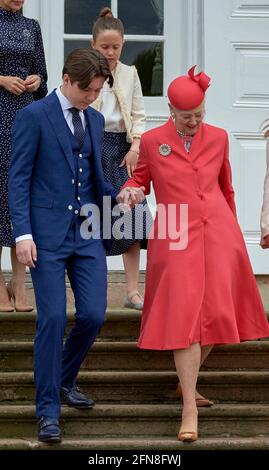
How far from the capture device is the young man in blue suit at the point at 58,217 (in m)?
4.89

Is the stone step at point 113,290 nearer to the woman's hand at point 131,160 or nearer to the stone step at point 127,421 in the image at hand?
the woman's hand at point 131,160

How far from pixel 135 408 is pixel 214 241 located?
827 millimetres

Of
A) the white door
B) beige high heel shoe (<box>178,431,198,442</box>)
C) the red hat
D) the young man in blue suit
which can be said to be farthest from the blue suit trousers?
the white door

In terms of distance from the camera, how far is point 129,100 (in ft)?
19.7

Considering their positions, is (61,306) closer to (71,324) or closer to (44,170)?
(44,170)

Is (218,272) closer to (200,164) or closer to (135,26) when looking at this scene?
(200,164)

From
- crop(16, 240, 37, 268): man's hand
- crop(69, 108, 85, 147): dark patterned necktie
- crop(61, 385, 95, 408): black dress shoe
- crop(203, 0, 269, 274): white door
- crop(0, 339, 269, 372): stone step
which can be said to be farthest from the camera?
crop(203, 0, 269, 274): white door

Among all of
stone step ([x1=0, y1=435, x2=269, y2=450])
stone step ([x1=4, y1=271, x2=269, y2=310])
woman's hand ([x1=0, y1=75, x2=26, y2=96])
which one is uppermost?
woman's hand ([x1=0, y1=75, x2=26, y2=96])

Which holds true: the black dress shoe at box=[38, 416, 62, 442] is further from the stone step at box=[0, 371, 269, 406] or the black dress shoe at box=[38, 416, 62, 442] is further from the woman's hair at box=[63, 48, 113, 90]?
the woman's hair at box=[63, 48, 113, 90]

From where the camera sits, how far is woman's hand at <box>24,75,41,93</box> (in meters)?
5.88

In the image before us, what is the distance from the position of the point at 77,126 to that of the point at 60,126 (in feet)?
0.33

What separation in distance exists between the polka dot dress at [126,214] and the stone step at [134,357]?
527mm

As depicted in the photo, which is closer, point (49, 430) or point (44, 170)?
point (49, 430)

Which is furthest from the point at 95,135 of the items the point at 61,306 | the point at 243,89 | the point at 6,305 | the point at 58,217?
the point at 243,89
